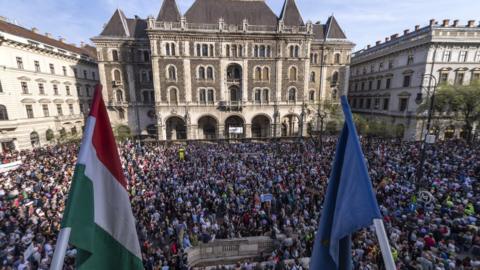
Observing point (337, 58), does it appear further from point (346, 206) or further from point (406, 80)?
point (346, 206)

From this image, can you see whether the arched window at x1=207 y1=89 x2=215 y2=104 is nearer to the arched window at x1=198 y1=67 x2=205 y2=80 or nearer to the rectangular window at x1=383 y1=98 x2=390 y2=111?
the arched window at x1=198 y1=67 x2=205 y2=80

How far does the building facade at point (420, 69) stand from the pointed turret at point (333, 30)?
7.38 meters

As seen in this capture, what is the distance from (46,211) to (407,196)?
68.4ft

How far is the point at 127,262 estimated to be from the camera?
2752mm

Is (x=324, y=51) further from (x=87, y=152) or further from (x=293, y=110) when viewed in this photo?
(x=87, y=152)

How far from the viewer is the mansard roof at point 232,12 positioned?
30.8 meters

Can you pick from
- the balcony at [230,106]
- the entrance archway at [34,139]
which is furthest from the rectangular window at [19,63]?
the balcony at [230,106]

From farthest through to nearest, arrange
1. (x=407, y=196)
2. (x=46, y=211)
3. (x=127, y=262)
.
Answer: (x=407, y=196) → (x=46, y=211) → (x=127, y=262)

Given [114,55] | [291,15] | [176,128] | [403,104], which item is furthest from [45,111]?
[403,104]

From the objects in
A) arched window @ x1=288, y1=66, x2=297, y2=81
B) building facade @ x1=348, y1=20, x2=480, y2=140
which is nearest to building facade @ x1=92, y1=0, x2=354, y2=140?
arched window @ x1=288, y1=66, x2=297, y2=81

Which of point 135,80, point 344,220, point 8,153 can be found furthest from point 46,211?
point 135,80

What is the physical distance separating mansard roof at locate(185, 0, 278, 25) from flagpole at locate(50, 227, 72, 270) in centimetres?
3333

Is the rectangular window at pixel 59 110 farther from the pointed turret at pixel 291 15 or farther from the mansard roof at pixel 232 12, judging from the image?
the pointed turret at pixel 291 15

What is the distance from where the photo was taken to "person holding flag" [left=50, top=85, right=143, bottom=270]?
89.4 inches
